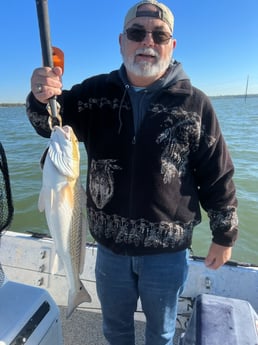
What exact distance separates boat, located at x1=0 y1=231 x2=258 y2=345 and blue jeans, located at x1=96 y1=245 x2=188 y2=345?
0.82 metres

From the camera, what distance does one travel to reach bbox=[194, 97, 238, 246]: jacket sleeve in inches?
86.3

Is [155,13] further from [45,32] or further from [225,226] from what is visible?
[225,226]

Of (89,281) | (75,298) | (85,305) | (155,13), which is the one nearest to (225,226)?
(75,298)

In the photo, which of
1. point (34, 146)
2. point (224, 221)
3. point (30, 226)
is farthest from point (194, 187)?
point (34, 146)

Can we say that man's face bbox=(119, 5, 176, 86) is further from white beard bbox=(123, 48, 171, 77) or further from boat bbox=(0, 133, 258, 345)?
boat bbox=(0, 133, 258, 345)

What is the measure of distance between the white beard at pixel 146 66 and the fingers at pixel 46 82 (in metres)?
0.58

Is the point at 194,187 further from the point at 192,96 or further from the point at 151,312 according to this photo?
the point at 151,312

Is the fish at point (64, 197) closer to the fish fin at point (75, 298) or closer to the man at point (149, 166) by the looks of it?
the fish fin at point (75, 298)

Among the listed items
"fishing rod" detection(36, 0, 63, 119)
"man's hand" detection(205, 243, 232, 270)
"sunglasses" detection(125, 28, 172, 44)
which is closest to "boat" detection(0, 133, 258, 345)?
"man's hand" detection(205, 243, 232, 270)

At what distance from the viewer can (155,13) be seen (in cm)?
210

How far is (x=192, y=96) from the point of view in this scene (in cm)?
218

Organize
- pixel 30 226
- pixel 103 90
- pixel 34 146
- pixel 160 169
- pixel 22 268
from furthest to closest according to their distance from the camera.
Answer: pixel 34 146 → pixel 30 226 → pixel 22 268 → pixel 103 90 → pixel 160 169

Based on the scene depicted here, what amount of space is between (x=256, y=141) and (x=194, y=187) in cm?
1640

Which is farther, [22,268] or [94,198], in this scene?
[22,268]
